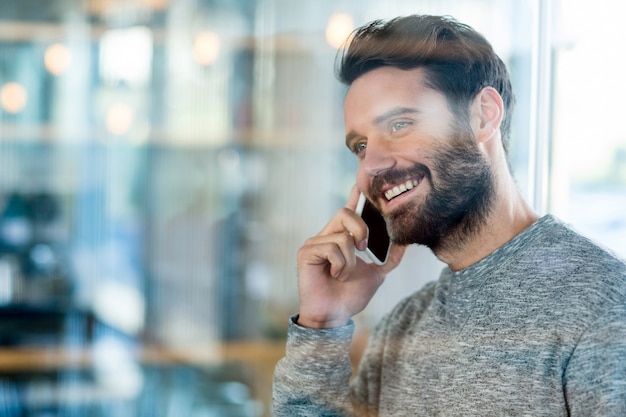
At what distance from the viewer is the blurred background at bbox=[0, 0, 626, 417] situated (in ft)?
4.63

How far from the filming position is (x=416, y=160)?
58cm

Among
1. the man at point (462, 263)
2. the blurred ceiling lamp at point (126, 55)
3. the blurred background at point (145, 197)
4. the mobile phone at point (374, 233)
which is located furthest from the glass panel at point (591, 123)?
the blurred ceiling lamp at point (126, 55)

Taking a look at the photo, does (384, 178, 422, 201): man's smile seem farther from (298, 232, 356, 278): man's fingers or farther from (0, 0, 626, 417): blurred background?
(0, 0, 626, 417): blurred background

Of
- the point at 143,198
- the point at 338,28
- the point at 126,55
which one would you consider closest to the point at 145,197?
the point at 143,198

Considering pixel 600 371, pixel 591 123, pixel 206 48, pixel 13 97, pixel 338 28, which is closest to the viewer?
pixel 600 371

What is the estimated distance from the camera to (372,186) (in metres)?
0.62

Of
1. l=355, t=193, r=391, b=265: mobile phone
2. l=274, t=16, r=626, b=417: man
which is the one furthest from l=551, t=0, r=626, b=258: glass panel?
l=355, t=193, r=391, b=265: mobile phone

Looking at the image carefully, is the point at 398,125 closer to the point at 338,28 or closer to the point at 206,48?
the point at 338,28

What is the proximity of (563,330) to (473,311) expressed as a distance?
0.30 feet

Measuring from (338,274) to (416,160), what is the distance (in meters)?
0.16

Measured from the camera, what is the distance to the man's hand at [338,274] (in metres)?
0.67

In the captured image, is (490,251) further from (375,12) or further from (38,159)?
(38,159)

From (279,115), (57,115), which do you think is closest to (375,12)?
(279,115)

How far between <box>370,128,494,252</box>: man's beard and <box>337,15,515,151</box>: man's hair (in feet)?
0.09
